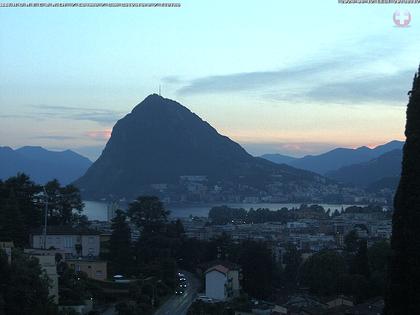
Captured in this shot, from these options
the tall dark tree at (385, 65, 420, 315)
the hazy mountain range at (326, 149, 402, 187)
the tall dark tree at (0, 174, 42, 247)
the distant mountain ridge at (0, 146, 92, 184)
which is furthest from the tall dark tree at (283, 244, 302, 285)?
the hazy mountain range at (326, 149, 402, 187)

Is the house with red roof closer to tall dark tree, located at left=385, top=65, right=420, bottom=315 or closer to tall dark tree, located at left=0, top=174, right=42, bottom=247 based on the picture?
tall dark tree, located at left=0, top=174, right=42, bottom=247

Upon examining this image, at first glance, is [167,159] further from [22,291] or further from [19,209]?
[22,291]

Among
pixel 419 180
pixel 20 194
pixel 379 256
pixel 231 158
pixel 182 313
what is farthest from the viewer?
Answer: pixel 231 158

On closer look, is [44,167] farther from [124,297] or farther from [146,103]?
[124,297]

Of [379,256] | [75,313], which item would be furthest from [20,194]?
[379,256]

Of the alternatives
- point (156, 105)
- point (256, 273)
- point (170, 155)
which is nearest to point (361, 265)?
point (256, 273)

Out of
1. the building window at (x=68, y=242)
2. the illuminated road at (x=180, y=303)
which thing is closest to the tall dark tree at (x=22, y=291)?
the illuminated road at (x=180, y=303)
